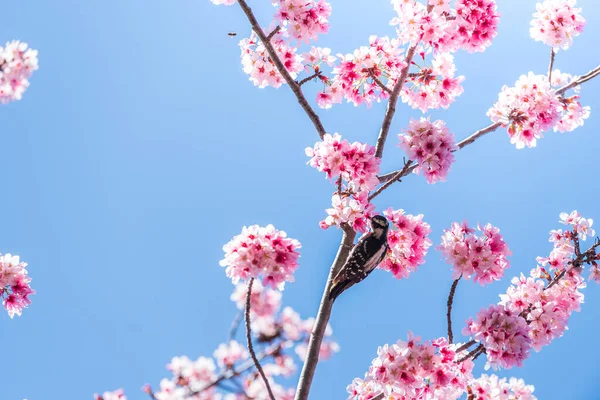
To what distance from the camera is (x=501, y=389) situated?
580 centimetres

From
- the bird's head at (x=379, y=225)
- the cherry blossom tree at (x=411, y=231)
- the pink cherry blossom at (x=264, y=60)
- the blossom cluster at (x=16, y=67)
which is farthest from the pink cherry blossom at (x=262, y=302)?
the blossom cluster at (x=16, y=67)

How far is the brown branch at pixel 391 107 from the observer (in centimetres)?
520

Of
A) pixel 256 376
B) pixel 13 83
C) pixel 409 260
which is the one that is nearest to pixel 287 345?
pixel 256 376

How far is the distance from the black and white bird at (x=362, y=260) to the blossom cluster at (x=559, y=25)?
9.99 feet

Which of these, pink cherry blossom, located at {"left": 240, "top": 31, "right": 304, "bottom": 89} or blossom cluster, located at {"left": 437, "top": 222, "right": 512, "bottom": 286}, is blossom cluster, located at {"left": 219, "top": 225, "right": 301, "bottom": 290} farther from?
pink cherry blossom, located at {"left": 240, "top": 31, "right": 304, "bottom": 89}

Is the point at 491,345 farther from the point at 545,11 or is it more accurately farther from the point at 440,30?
the point at 545,11

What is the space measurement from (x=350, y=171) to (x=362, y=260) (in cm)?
86

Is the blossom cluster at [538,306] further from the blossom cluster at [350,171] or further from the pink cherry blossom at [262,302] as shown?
the pink cherry blossom at [262,302]

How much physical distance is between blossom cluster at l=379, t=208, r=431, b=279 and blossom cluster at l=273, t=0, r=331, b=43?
2.11 metres

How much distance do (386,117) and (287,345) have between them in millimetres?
2531

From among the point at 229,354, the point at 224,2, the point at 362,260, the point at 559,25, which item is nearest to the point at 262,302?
the point at 229,354

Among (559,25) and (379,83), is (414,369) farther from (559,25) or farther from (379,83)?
(559,25)

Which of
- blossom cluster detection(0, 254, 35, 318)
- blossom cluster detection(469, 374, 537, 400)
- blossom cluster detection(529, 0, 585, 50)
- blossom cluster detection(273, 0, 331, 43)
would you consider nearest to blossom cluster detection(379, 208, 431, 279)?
blossom cluster detection(469, 374, 537, 400)

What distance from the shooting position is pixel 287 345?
16.1 ft
